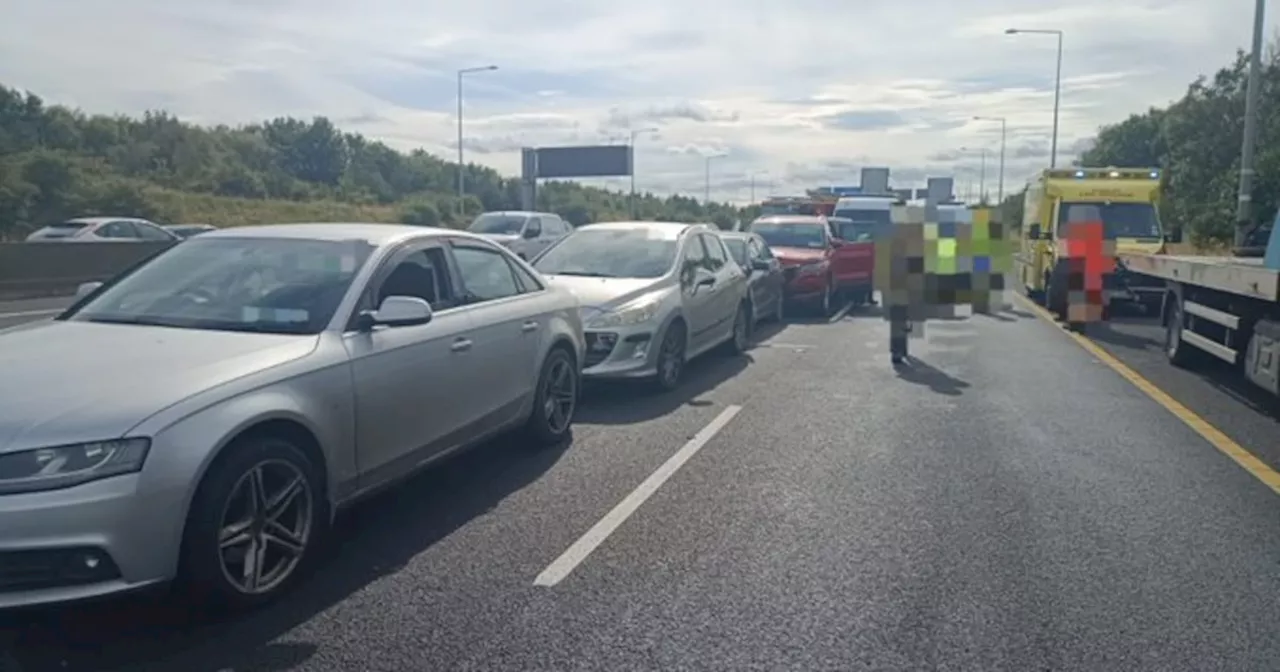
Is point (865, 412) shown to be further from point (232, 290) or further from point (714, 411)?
point (232, 290)

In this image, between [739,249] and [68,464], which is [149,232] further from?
[68,464]

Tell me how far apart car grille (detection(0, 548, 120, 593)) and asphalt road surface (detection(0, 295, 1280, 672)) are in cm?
33

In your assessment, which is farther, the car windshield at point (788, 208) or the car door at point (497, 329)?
the car windshield at point (788, 208)

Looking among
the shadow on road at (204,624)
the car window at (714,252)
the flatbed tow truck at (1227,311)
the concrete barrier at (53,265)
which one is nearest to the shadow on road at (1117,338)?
the flatbed tow truck at (1227,311)

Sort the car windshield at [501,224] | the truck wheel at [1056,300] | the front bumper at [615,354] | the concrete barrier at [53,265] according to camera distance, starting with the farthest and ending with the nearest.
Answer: the car windshield at [501,224]
the concrete barrier at [53,265]
the truck wheel at [1056,300]
the front bumper at [615,354]

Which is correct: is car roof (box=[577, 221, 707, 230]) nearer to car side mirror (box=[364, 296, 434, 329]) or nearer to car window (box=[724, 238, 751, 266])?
car window (box=[724, 238, 751, 266])

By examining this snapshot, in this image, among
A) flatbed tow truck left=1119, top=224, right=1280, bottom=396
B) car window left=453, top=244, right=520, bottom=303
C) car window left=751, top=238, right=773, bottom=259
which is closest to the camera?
car window left=453, top=244, right=520, bottom=303

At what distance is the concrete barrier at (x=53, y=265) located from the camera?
22.5m

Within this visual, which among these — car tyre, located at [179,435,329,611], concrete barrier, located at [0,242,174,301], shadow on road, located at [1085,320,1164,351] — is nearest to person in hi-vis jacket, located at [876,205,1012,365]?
shadow on road, located at [1085,320,1164,351]

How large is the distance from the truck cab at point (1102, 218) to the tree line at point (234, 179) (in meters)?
31.2

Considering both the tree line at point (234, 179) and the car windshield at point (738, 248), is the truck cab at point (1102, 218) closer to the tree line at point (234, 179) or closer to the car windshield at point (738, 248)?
the car windshield at point (738, 248)

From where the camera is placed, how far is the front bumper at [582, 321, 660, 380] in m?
9.73

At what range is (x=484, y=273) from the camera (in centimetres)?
717

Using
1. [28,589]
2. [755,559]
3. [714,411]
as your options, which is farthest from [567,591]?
[714,411]
